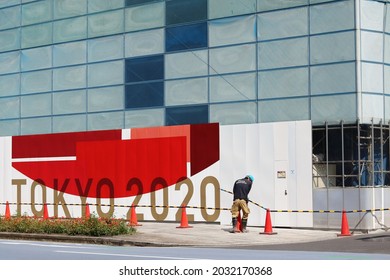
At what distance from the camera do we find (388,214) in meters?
26.6

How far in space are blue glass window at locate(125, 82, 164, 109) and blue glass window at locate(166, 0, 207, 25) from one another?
2597 mm

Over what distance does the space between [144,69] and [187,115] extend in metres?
2.93

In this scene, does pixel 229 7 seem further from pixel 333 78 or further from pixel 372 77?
pixel 372 77

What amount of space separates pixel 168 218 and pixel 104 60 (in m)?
7.45

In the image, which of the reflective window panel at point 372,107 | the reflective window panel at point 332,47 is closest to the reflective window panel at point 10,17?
the reflective window panel at point 332,47

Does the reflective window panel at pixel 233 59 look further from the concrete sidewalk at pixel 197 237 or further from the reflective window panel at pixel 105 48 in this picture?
the concrete sidewalk at pixel 197 237

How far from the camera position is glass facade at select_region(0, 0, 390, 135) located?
26906mm

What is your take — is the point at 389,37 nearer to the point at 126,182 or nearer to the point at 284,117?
the point at 284,117

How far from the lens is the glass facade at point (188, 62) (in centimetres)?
2691

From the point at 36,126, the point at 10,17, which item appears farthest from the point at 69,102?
the point at 10,17

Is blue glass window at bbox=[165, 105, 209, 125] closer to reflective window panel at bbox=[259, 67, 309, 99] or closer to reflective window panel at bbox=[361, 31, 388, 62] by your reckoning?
reflective window panel at bbox=[259, 67, 309, 99]

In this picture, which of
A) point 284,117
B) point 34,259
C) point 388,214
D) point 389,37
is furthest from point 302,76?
point 34,259

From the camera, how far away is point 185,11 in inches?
1211

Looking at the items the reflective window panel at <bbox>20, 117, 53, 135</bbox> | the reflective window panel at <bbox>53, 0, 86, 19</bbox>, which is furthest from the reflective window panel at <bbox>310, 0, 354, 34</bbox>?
the reflective window panel at <bbox>20, 117, 53, 135</bbox>
